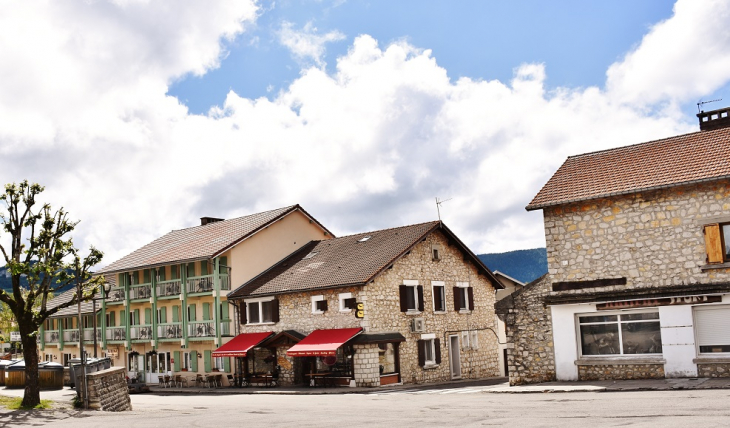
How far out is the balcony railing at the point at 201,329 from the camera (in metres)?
38.8

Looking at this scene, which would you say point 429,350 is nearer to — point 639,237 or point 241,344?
point 241,344

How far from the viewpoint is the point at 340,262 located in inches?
1435

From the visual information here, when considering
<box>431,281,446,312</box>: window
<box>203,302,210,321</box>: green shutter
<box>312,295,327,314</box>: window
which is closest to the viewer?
<box>312,295,327,314</box>: window

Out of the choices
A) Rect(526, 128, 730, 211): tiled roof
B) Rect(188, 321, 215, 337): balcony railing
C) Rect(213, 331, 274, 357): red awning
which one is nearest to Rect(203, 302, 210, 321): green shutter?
Rect(188, 321, 215, 337): balcony railing

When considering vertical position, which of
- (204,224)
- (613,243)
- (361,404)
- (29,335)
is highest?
(204,224)

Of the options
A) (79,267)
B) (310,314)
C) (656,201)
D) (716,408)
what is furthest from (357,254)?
(716,408)

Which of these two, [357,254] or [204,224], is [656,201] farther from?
[204,224]

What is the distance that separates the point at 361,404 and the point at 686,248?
409 inches

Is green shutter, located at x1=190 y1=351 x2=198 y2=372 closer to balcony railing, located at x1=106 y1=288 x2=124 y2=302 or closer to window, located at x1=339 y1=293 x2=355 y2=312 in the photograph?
balcony railing, located at x1=106 y1=288 x2=124 y2=302

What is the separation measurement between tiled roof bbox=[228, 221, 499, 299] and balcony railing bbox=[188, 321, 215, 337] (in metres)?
1.91

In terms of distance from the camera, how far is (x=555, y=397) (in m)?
19.6

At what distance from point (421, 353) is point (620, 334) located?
515 inches

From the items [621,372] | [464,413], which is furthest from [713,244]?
[464,413]

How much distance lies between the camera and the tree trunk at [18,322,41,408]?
81.7 feet
